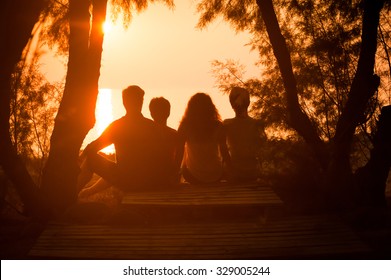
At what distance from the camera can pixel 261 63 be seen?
8.86 m

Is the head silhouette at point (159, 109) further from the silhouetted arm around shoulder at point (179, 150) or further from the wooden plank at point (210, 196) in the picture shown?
the wooden plank at point (210, 196)

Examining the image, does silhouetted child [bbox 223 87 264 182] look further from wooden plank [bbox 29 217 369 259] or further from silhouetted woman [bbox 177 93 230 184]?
wooden plank [bbox 29 217 369 259]

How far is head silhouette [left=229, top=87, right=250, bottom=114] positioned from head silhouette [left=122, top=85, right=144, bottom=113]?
1.23m

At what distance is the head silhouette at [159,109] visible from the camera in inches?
199

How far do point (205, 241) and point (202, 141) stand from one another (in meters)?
1.71

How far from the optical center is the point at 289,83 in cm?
544

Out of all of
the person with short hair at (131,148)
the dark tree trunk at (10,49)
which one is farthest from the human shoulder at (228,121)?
the dark tree trunk at (10,49)

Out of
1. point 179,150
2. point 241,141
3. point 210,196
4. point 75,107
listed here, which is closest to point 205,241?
point 210,196

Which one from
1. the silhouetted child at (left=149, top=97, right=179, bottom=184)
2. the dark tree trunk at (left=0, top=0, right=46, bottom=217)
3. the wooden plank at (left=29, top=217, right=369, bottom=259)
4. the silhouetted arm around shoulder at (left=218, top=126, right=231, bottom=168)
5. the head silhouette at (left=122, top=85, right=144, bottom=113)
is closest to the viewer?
the wooden plank at (left=29, top=217, right=369, bottom=259)

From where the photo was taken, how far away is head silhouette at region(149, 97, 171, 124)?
506cm

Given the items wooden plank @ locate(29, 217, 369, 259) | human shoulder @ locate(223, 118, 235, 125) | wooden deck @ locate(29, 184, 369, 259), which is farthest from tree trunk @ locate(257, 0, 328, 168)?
wooden plank @ locate(29, 217, 369, 259)

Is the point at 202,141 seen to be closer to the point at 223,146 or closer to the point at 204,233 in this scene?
the point at 223,146

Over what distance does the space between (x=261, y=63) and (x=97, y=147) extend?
17.0 feet

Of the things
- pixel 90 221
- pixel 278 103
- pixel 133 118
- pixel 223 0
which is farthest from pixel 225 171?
pixel 223 0
